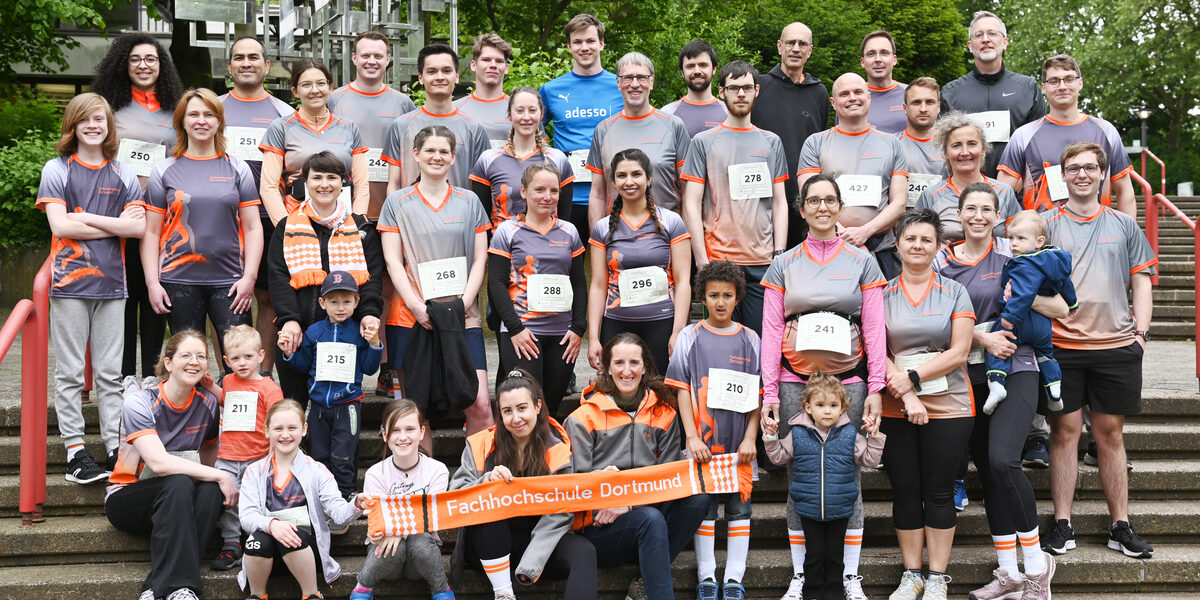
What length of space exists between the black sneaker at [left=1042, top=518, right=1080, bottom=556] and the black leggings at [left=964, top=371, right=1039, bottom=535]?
1.74 ft

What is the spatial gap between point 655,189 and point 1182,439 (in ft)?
11.5

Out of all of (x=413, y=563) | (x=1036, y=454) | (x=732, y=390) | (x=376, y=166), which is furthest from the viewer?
(x=376, y=166)

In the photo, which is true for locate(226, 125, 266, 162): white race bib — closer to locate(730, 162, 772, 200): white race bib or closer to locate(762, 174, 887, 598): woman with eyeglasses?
locate(730, 162, 772, 200): white race bib

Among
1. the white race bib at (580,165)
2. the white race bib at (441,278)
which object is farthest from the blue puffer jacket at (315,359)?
the white race bib at (580,165)

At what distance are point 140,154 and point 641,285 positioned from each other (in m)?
2.87

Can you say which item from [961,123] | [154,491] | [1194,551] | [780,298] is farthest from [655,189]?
[1194,551]

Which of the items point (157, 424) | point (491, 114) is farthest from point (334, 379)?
point (491, 114)

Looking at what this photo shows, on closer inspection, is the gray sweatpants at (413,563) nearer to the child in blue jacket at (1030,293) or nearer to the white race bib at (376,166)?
the white race bib at (376,166)

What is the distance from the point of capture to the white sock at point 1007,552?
16.5ft

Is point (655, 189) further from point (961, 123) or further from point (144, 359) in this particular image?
point (144, 359)

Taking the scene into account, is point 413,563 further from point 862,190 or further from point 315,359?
point 862,190

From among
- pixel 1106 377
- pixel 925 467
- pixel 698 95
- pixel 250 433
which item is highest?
pixel 698 95

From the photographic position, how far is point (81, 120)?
18.3 ft

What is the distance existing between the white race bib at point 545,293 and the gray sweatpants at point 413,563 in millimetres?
1281
